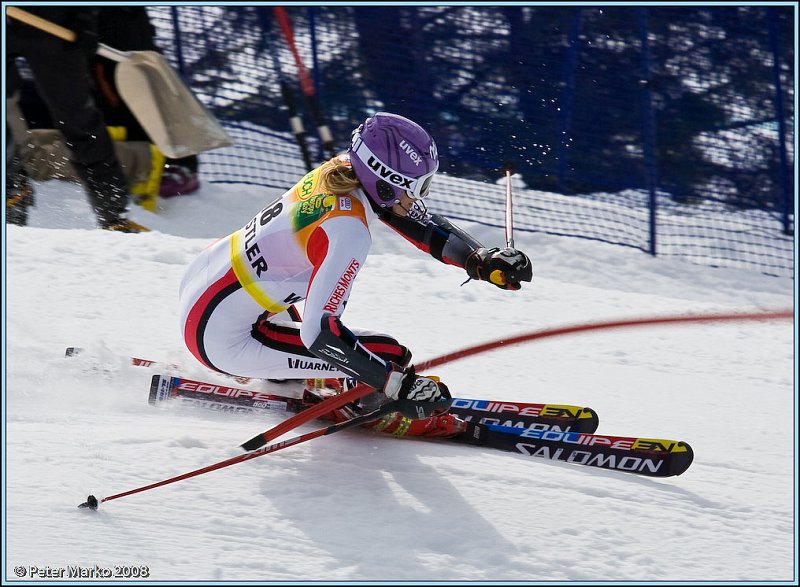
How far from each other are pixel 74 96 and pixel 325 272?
3.59 m

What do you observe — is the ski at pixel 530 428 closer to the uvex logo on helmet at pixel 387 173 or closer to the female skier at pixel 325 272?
the female skier at pixel 325 272

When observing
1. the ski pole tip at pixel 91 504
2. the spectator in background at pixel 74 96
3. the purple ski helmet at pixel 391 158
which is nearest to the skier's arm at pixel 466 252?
the purple ski helmet at pixel 391 158

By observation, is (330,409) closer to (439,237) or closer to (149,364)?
(439,237)

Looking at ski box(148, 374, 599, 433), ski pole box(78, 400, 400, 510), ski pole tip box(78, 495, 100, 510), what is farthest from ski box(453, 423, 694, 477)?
ski pole tip box(78, 495, 100, 510)

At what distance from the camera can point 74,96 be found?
6.21 m

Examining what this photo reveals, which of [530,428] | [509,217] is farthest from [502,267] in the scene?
[530,428]

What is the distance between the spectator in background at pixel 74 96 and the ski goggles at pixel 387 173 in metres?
3.29

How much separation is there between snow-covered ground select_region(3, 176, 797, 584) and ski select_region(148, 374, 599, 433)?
8 cm

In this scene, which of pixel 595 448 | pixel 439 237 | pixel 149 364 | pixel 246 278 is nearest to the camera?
pixel 246 278

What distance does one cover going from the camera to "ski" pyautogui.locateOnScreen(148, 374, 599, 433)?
4.25m

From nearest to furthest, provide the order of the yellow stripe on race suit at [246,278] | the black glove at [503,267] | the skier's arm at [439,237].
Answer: the yellow stripe on race suit at [246,278], the black glove at [503,267], the skier's arm at [439,237]

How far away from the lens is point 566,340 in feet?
18.3

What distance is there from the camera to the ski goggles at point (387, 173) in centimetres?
359

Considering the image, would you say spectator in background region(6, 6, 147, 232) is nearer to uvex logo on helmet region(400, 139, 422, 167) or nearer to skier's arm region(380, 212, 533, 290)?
skier's arm region(380, 212, 533, 290)
